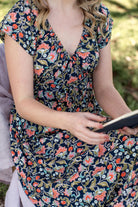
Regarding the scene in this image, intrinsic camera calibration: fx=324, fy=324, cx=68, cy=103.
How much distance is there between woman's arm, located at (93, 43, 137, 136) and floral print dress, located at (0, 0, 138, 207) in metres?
0.08

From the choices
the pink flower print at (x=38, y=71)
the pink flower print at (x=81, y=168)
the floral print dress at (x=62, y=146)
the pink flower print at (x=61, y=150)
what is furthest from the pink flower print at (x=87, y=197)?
the pink flower print at (x=38, y=71)

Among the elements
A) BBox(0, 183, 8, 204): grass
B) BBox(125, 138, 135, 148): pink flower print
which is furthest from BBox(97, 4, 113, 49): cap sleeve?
BBox(0, 183, 8, 204): grass

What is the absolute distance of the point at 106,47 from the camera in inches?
67.6

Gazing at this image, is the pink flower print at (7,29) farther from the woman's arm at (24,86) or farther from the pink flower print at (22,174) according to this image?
the pink flower print at (22,174)

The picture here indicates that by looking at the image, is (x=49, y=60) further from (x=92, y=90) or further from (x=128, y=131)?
(x=128, y=131)

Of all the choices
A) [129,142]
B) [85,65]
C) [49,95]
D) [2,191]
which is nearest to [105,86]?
[85,65]

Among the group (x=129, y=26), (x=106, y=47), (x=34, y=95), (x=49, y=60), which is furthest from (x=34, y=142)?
(x=129, y=26)

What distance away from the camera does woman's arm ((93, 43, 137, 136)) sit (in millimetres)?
1695

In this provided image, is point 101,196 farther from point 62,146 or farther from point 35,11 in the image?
point 35,11

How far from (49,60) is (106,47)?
0.36m

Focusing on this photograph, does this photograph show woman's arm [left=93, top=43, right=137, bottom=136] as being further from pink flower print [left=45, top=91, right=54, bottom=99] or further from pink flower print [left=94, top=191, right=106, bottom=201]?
pink flower print [left=94, top=191, right=106, bottom=201]

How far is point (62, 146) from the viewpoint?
152 cm

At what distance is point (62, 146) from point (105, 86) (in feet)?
1.43

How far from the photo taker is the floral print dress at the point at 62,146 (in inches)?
54.2
